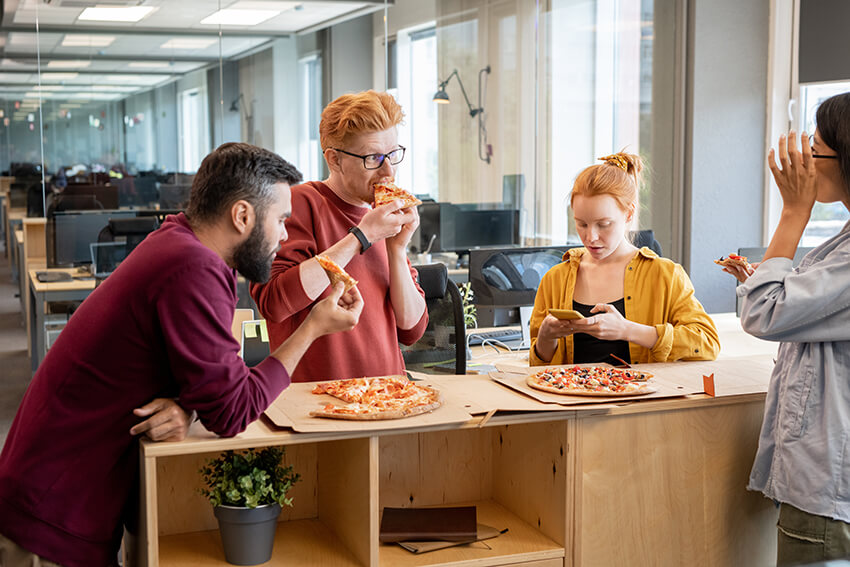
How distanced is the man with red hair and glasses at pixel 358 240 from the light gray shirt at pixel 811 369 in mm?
818

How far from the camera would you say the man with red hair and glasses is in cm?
209

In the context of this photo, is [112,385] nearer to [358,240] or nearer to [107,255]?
[358,240]

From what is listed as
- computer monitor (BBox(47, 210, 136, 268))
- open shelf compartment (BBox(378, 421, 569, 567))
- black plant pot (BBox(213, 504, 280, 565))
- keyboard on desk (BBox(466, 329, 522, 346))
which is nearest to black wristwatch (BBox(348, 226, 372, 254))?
open shelf compartment (BBox(378, 421, 569, 567))

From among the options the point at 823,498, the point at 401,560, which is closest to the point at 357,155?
the point at 401,560

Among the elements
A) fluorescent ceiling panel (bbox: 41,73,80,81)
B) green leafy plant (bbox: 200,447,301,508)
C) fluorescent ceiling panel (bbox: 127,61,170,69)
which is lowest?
green leafy plant (bbox: 200,447,301,508)

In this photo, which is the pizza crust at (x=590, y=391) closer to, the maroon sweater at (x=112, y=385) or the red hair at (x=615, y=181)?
the red hair at (x=615, y=181)

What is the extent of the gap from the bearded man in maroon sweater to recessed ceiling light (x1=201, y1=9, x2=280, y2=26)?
4.56 m

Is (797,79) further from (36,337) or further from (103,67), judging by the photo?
(36,337)

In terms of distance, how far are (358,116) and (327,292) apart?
433mm

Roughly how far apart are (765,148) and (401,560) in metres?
4.79

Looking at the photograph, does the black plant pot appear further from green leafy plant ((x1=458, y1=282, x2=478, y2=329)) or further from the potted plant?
green leafy plant ((x1=458, y1=282, x2=478, y2=329))

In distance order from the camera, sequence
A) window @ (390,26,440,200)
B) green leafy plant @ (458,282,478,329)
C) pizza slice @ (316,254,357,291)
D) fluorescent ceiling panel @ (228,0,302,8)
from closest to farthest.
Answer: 1. pizza slice @ (316,254,357,291)
2. green leafy plant @ (458,282,478,329)
3. fluorescent ceiling panel @ (228,0,302,8)
4. window @ (390,26,440,200)

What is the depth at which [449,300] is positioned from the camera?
3.44 meters

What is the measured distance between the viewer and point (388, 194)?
2.11 meters
